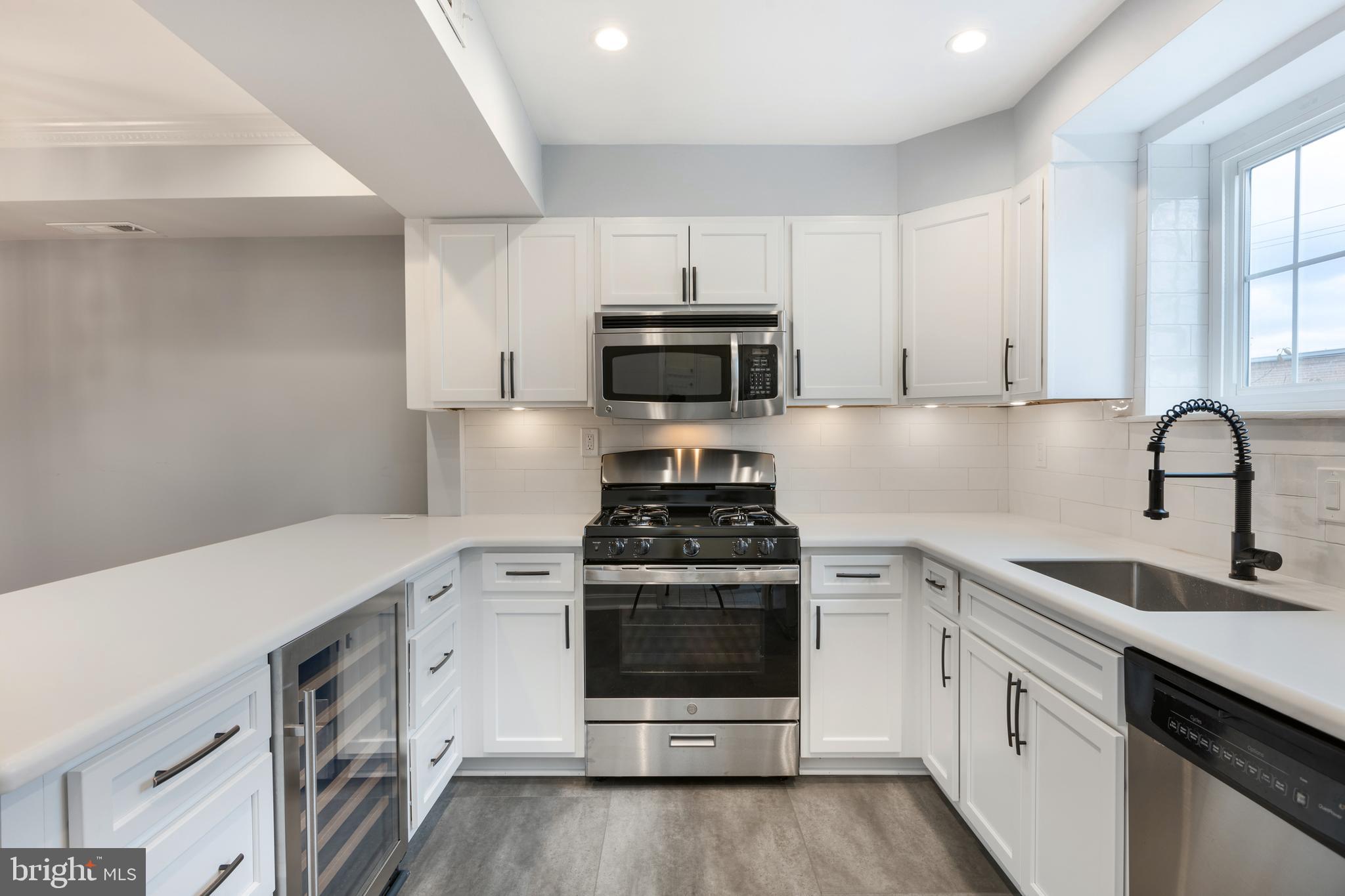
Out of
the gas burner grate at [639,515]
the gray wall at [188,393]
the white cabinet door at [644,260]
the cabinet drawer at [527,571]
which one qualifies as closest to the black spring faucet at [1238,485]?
the gas burner grate at [639,515]

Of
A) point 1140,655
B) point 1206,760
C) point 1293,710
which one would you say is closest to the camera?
point 1293,710

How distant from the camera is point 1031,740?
156 centimetres

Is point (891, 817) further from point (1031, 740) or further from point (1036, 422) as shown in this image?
point (1036, 422)

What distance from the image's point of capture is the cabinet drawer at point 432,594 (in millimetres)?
1914

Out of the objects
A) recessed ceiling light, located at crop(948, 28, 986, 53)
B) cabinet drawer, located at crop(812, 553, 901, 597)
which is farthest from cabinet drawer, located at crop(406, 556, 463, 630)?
recessed ceiling light, located at crop(948, 28, 986, 53)

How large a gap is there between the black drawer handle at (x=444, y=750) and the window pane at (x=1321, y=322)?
2826mm

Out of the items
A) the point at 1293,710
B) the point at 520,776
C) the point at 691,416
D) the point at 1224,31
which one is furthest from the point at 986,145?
the point at 520,776

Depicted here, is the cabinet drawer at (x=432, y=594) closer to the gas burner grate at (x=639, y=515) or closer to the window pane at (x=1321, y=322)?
the gas burner grate at (x=639, y=515)

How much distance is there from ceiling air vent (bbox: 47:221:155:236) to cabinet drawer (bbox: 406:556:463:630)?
87.9 inches

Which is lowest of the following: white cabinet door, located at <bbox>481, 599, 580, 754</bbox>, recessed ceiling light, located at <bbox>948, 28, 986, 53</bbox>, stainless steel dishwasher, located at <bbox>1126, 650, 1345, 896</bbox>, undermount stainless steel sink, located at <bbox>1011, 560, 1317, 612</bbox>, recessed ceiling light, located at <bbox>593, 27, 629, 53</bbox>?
white cabinet door, located at <bbox>481, 599, 580, 754</bbox>

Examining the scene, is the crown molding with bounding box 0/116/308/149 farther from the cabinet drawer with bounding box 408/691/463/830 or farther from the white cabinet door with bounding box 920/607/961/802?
the white cabinet door with bounding box 920/607/961/802

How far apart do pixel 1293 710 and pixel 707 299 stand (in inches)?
83.0

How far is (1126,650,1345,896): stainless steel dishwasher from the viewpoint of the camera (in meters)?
0.86

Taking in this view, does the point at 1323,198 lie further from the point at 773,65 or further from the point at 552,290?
the point at 552,290
